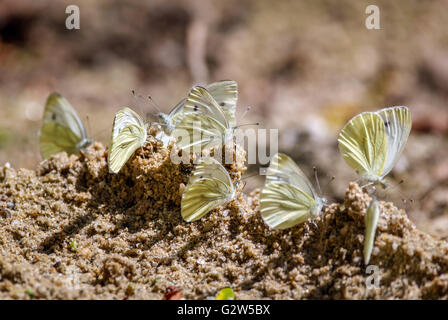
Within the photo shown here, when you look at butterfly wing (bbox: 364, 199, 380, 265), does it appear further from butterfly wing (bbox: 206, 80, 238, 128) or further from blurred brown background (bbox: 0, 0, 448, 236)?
blurred brown background (bbox: 0, 0, 448, 236)

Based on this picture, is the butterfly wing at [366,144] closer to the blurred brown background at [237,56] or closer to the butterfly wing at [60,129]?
the butterfly wing at [60,129]

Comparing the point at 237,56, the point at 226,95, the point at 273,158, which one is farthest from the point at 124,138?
the point at 237,56

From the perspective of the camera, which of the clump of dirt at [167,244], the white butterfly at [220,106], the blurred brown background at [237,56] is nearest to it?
the clump of dirt at [167,244]

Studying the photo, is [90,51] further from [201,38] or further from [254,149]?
[254,149]

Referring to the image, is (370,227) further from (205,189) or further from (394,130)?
(205,189)

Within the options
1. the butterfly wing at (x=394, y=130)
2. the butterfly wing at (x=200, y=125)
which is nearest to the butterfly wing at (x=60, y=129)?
the butterfly wing at (x=200, y=125)
